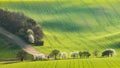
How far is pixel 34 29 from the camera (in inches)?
6339

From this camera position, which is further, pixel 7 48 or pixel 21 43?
pixel 21 43

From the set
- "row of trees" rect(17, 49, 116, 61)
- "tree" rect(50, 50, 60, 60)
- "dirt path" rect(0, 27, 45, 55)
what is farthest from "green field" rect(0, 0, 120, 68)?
"tree" rect(50, 50, 60, 60)

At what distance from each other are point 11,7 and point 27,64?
71626mm

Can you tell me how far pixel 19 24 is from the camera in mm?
160500

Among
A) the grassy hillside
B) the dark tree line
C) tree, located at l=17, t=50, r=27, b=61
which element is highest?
the dark tree line

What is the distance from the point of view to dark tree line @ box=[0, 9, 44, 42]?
522 feet

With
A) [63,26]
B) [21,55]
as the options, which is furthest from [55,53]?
[63,26]

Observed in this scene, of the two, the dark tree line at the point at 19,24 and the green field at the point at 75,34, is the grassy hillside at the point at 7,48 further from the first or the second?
the dark tree line at the point at 19,24

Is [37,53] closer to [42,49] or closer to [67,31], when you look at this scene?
[42,49]

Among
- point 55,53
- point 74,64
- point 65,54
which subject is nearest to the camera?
point 74,64

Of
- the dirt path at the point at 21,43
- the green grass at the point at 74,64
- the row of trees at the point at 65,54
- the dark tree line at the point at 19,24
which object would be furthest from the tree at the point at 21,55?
the dark tree line at the point at 19,24

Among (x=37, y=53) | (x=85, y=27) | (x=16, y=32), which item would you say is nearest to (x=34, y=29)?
(x=16, y=32)

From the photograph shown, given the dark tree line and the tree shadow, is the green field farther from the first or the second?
the dark tree line

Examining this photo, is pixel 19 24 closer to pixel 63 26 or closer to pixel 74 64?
pixel 63 26
